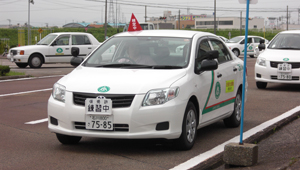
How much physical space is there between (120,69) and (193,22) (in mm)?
151565

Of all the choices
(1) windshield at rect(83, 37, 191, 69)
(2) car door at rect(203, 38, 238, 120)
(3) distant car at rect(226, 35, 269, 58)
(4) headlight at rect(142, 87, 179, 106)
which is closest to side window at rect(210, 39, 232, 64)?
(2) car door at rect(203, 38, 238, 120)

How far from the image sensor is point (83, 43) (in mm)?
24953

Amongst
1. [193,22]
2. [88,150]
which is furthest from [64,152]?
[193,22]

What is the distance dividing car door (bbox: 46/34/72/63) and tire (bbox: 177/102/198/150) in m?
18.6

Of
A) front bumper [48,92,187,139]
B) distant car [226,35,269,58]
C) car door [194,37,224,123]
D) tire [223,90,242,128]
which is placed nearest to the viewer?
front bumper [48,92,187,139]

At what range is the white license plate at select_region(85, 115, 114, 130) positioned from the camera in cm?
557

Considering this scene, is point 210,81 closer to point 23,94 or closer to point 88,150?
point 88,150

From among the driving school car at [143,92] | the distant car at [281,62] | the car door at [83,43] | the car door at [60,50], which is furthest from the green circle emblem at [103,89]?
the car door at [83,43]

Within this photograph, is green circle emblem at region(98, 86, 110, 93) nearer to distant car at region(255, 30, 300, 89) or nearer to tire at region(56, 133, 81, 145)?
tire at region(56, 133, 81, 145)

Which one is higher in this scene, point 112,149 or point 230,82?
point 230,82

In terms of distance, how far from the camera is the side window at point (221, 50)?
7.62 m

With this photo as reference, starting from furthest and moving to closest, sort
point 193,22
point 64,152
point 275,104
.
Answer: point 193,22, point 275,104, point 64,152

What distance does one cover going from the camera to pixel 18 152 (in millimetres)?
6020

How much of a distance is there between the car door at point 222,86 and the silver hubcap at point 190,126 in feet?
1.66
